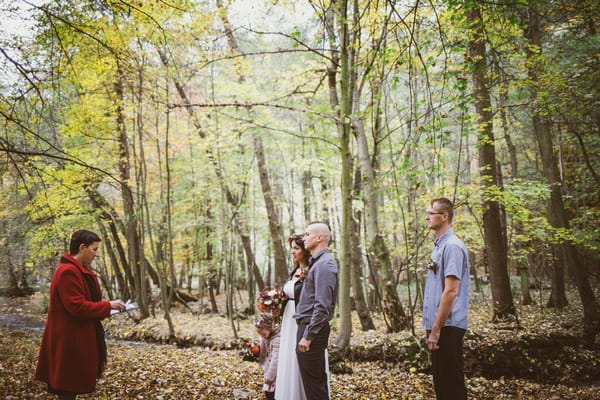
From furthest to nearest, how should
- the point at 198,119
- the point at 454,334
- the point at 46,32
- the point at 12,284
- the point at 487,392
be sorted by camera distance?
the point at 12,284 → the point at 198,119 → the point at 487,392 → the point at 46,32 → the point at 454,334

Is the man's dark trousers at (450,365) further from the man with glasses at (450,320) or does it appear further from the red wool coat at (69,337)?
the red wool coat at (69,337)

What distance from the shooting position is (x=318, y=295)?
3.08 meters

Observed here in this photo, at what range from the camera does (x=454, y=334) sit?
2.94 metres

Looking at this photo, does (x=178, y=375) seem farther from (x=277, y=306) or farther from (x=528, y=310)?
(x=528, y=310)

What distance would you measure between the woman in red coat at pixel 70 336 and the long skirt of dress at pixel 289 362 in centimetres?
153

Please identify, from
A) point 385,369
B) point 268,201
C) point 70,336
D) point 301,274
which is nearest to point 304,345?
point 301,274

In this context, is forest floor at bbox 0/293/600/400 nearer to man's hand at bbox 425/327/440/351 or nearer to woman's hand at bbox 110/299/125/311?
woman's hand at bbox 110/299/125/311

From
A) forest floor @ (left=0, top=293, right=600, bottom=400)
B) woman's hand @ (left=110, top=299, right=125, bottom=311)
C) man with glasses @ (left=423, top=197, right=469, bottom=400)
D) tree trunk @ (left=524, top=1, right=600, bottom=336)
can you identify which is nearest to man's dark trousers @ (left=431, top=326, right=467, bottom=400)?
man with glasses @ (left=423, top=197, right=469, bottom=400)

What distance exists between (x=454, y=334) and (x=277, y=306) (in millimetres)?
1706

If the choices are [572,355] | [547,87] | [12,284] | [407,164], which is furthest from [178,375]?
[12,284]

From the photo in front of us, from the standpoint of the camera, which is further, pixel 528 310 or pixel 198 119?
pixel 198 119

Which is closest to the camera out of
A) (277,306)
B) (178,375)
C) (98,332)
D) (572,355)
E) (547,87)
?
(98,332)

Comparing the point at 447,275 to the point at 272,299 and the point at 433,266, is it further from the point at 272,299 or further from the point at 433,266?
the point at 272,299

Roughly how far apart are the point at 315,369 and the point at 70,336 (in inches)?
84.3
